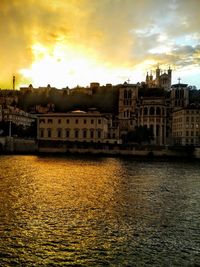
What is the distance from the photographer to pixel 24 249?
2011cm

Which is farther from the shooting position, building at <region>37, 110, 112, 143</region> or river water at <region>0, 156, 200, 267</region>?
building at <region>37, 110, 112, 143</region>

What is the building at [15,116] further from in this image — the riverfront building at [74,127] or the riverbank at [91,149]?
the riverbank at [91,149]

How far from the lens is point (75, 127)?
141 meters

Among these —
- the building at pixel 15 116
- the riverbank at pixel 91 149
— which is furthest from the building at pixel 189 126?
the building at pixel 15 116

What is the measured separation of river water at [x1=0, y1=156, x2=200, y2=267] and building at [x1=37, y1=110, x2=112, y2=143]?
312 feet

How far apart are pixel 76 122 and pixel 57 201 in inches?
4224

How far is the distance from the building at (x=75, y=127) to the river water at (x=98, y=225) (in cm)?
9519

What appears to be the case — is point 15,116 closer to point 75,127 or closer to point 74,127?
point 74,127

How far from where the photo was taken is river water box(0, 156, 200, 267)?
1916 centimetres

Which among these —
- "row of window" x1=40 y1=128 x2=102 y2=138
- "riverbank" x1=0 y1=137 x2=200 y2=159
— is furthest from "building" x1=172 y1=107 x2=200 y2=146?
"row of window" x1=40 y1=128 x2=102 y2=138

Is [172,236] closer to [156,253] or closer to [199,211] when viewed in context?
[156,253]

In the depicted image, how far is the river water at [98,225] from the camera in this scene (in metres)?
19.2

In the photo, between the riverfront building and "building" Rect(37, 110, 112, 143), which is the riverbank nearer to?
the riverfront building

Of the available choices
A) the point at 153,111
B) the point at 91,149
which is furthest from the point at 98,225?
the point at 153,111
